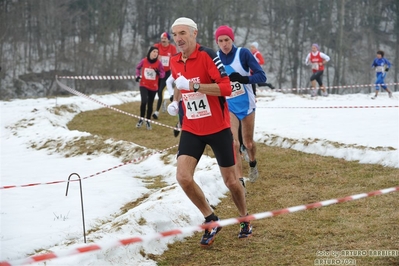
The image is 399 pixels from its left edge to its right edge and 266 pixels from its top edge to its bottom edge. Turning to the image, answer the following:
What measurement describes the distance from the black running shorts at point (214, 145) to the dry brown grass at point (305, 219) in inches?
34.1

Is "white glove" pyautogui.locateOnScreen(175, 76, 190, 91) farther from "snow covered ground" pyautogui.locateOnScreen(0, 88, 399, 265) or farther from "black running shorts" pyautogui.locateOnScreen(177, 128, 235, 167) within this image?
"snow covered ground" pyautogui.locateOnScreen(0, 88, 399, 265)

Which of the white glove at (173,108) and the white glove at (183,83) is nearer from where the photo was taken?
the white glove at (183,83)

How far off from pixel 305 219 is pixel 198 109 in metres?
1.90

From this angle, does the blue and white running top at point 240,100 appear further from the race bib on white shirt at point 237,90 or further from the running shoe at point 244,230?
the running shoe at point 244,230

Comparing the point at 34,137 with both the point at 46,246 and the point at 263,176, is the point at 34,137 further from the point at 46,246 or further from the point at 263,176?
the point at 46,246

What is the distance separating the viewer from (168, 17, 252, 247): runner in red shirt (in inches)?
193

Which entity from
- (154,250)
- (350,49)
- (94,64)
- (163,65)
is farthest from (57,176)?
(350,49)

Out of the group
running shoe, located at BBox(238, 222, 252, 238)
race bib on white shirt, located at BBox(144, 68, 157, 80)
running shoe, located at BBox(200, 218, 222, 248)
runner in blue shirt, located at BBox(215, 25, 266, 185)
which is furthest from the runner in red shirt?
race bib on white shirt, located at BBox(144, 68, 157, 80)

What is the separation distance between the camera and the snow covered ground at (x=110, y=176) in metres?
5.49

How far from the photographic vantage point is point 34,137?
1365 cm

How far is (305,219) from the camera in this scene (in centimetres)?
595

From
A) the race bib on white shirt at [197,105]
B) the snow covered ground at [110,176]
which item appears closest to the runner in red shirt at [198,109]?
the race bib on white shirt at [197,105]

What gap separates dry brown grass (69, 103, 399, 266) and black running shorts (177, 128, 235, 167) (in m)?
0.87

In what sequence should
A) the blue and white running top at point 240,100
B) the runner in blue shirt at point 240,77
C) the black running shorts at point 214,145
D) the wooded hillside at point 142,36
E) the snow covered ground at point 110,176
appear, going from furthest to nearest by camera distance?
the wooded hillside at point 142,36 → the blue and white running top at point 240,100 → the runner in blue shirt at point 240,77 → the snow covered ground at point 110,176 → the black running shorts at point 214,145
